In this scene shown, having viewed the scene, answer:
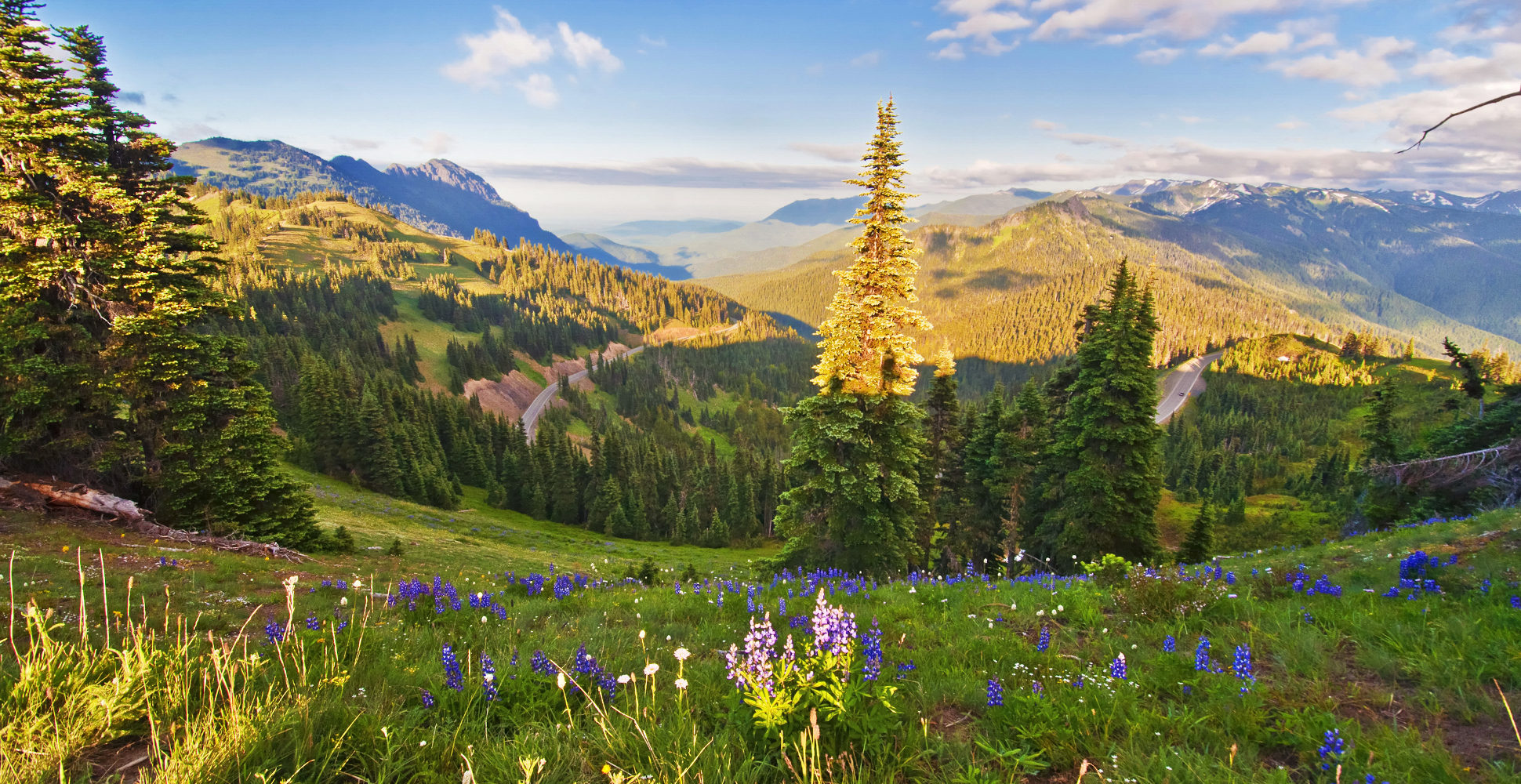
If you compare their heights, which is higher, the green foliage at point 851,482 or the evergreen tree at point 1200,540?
the green foliage at point 851,482

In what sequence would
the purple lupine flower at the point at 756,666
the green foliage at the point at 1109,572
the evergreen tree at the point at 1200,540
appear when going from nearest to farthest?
the purple lupine flower at the point at 756,666 < the green foliage at the point at 1109,572 < the evergreen tree at the point at 1200,540

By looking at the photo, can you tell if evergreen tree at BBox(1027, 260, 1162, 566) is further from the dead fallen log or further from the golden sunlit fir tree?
the dead fallen log

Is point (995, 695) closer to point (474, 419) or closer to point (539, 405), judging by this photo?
point (474, 419)

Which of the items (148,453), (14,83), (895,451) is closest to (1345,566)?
(895,451)

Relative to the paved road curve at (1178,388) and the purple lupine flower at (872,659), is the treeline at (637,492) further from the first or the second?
the paved road curve at (1178,388)

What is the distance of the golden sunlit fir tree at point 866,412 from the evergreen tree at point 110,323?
17734 millimetres

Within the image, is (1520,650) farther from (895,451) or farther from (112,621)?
(895,451)

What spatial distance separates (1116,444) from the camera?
24.8 metres

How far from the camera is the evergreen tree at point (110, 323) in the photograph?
1510cm

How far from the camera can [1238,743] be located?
3.74 m

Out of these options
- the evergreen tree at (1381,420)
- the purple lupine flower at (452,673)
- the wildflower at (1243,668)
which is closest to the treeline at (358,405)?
Result: the purple lupine flower at (452,673)

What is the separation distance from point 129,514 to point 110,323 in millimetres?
6362

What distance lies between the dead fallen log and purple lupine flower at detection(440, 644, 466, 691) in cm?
1306

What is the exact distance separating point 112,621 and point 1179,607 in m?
12.4
